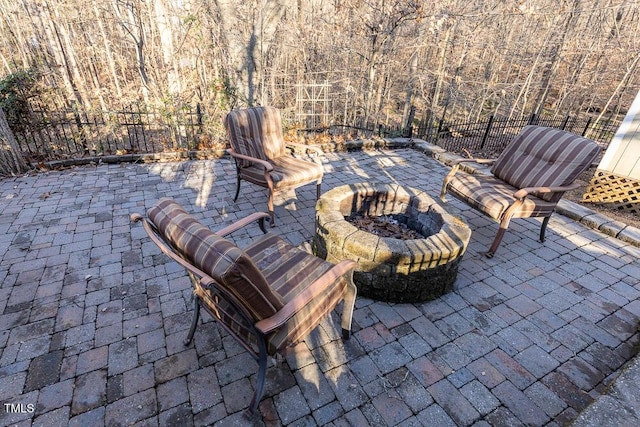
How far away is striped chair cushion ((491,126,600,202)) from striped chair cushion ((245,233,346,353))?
Answer: 303 centimetres

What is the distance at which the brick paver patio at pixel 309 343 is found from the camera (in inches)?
77.5

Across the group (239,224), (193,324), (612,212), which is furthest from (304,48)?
(193,324)

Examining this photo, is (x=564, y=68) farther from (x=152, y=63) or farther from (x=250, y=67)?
(x=152, y=63)

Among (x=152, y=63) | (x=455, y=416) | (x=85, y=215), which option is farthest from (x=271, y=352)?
(x=152, y=63)

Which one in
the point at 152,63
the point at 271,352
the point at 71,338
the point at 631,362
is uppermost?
→ the point at 152,63

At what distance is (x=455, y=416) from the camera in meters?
1.97

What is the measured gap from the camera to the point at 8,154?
4.70 metres

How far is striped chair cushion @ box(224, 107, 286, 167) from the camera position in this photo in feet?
13.5

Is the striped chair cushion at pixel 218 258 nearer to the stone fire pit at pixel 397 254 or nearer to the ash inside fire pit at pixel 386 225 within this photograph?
the stone fire pit at pixel 397 254

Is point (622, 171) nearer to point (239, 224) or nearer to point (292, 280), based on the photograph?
point (292, 280)

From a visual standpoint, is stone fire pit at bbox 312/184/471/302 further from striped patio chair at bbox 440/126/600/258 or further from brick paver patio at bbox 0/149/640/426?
striped patio chair at bbox 440/126/600/258

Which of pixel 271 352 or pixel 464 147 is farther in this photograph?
pixel 464 147

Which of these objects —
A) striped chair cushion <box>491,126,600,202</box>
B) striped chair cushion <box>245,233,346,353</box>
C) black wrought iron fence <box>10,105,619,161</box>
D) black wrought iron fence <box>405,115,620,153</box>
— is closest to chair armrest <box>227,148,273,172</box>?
striped chair cushion <box>245,233,346,353</box>

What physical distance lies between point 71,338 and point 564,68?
17.0 m
